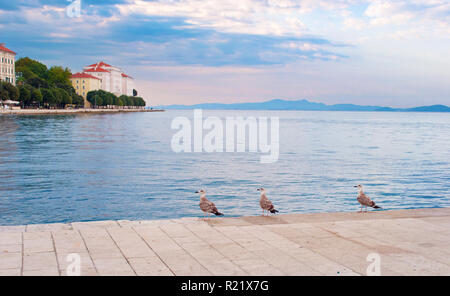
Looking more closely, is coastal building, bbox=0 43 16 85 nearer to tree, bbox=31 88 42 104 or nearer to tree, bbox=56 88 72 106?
tree, bbox=31 88 42 104

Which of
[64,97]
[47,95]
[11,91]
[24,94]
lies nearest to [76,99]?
[64,97]

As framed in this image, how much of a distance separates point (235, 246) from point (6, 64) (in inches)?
5878

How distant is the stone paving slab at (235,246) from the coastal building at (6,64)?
461ft

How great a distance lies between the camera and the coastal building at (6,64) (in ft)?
449

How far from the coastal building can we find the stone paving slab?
461 ft

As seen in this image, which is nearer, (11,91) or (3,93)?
(3,93)

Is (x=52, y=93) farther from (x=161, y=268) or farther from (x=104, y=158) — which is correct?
(x=161, y=268)

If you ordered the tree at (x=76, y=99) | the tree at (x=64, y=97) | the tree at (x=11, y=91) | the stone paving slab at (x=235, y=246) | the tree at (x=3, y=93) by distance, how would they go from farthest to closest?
the tree at (x=76, y=99), the tree at (x=64, y=97), the tree at (x=11, y=91), the tree at (x=3, y=93), the stone paving slab at (x=235, y=246)

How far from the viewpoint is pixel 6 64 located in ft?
460

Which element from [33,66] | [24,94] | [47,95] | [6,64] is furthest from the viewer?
[33,66]

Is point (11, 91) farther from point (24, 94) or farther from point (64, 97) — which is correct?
point (64, 97)

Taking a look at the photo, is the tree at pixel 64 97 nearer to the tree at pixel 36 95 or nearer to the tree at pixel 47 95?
the tree at pixel 47 95

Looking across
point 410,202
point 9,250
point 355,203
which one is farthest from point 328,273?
point 410,202

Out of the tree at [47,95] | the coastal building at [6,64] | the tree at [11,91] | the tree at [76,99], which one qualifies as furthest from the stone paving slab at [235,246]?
the tree at [76,99]
